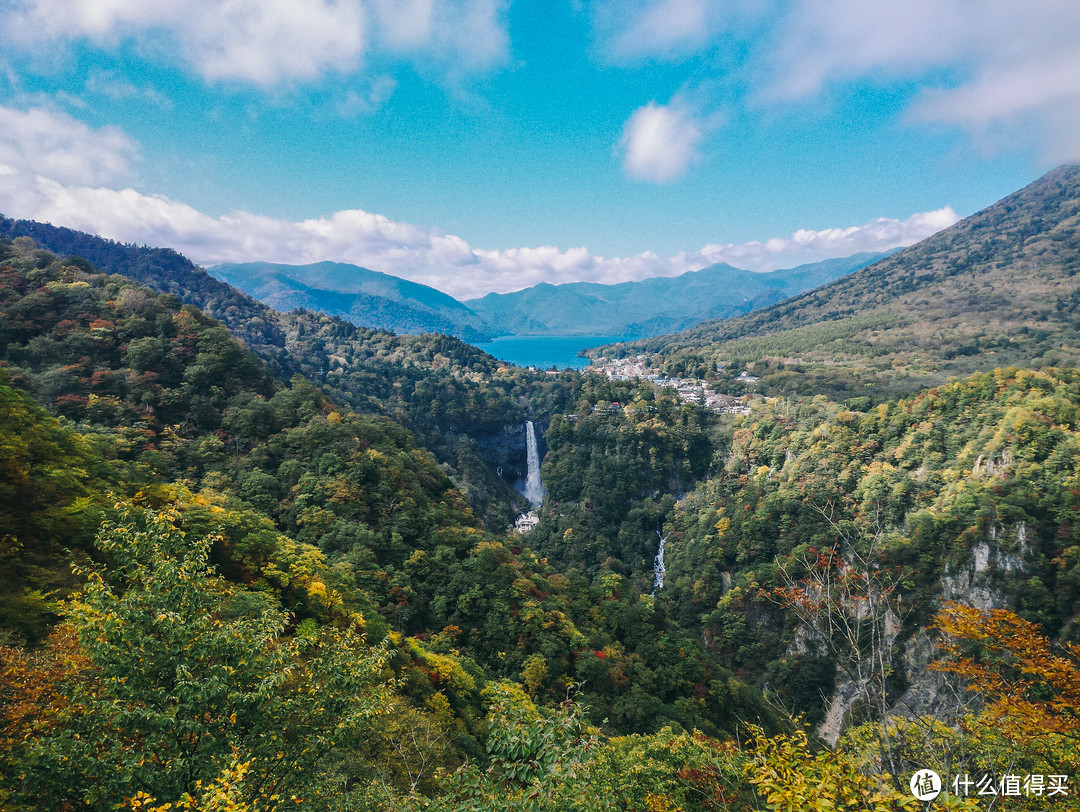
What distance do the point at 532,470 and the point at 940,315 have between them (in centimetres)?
11819

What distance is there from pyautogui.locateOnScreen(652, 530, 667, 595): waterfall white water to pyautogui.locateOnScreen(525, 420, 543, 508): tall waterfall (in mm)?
24831

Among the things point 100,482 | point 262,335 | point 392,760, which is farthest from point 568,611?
point 262,335

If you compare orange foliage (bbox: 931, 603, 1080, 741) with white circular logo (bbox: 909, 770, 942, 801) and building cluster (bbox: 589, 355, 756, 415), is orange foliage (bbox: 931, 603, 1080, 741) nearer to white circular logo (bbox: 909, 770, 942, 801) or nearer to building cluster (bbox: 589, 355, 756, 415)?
white circular logo (bbox: 909, 770, 942, 801)

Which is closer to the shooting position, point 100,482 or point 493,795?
point 493,795

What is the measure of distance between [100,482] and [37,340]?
21632mm

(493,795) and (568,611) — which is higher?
(493,795)

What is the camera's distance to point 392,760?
1120cm

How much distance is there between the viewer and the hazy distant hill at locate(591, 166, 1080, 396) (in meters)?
82.4

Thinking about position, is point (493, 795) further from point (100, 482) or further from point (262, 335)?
point (262, 335)

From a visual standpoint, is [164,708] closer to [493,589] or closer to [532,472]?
[493,589]

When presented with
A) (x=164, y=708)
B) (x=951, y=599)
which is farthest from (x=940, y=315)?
(x=164, y=708)

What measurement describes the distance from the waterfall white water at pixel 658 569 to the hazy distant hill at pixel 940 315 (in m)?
40.2

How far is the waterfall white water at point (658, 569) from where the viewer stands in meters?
55.6

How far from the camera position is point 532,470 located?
86438mm
